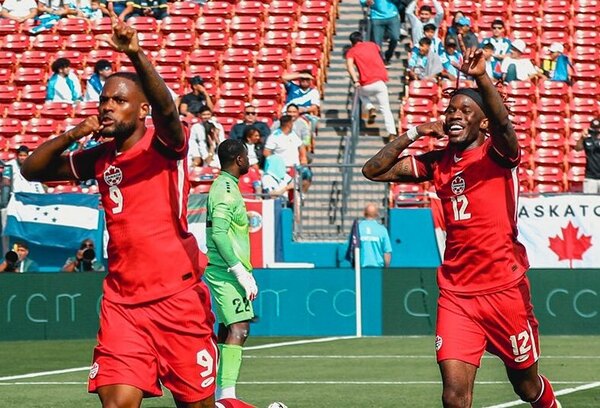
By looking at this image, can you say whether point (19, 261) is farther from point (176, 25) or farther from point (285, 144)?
point (176, 25)

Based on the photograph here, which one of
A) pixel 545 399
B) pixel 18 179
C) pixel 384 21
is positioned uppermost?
pixel 384 21

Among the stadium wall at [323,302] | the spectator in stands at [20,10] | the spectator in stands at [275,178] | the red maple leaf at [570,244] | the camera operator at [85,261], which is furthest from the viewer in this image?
the spectator in stands at [20,10]

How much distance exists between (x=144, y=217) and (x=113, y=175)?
28cm

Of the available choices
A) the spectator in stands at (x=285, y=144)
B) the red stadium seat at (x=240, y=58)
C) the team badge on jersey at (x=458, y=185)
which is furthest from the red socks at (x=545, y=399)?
the red stadium seat at (x=240, y=58)

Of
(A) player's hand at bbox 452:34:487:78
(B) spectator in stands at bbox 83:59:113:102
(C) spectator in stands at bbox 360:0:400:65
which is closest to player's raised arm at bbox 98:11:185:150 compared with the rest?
(A) player's hand at bbox 452:34:487:78

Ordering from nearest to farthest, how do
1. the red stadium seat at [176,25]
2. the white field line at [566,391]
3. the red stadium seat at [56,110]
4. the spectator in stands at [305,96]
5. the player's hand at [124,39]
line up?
the player's hand at [124,39] → the white field line at [566,391] → the spectator in stands at [305,96] → the red stadium seat at [56,110] → the red stadium seat at [176,25]

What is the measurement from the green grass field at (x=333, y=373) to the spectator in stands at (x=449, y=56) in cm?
692

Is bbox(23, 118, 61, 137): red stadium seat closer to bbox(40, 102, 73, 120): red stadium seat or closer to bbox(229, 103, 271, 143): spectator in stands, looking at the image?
bbox(40, 102, 73, 120): red stadium seat

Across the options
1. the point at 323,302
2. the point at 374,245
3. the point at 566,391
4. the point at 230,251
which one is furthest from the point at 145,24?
the point at 230,251

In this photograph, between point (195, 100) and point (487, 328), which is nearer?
→ point (487, 328)

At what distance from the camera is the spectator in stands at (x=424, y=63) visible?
2545cm

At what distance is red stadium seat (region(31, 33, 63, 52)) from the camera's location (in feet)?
94.1

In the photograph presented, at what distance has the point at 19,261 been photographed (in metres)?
21.4

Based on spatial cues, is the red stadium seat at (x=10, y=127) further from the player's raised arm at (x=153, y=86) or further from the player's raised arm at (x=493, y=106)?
the player's raised arm at (x=153, y=86)
